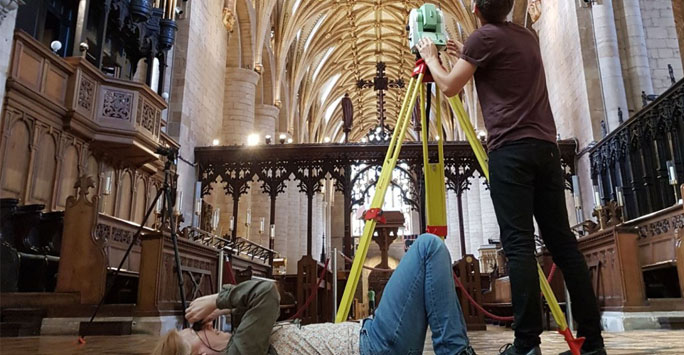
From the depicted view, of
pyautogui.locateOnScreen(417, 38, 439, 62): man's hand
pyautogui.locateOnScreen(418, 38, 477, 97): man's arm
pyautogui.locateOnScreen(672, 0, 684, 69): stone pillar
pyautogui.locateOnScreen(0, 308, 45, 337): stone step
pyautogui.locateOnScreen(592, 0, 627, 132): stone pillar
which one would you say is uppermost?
pyautogui.locateOnScreen(672, 0, 684, 69): stone pillar

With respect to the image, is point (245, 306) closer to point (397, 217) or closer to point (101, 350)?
point (101, 350)

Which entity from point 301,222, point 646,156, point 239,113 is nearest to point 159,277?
point 646,156

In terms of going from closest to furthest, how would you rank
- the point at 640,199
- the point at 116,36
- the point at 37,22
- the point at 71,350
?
the point at 71,350 → the point at 37,22 → the point at 640,199 → the point at 116,36

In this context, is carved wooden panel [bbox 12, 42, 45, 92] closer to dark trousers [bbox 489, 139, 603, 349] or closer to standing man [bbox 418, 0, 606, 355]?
standing man [bbox 418, 0, 606, 355]

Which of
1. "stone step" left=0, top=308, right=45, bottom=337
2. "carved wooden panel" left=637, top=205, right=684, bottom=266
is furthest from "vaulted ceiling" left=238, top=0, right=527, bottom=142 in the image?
"stone step" left=0, top=308, right=45, bottom=337

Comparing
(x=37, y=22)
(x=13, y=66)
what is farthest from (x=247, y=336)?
(x=37, y=22)

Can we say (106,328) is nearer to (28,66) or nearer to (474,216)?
(28,66)

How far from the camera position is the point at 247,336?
1.69m

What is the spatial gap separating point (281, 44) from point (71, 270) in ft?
53.5

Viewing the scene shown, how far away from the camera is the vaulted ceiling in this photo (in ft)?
65.4

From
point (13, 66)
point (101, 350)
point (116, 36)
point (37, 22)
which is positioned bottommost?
point (101, 350)

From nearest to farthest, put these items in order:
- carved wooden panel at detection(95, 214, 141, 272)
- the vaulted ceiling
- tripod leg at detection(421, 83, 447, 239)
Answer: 1. tripod leg at detection(421, 83, 447, 239)
2. carved wooden panel at detection(95, 214, 141, 272)
3. the vaulted ceiling

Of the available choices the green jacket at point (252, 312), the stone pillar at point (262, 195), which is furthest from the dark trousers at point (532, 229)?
the stone pillar at point (262, 195)

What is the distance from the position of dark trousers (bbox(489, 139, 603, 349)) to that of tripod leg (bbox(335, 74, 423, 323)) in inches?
17.1
